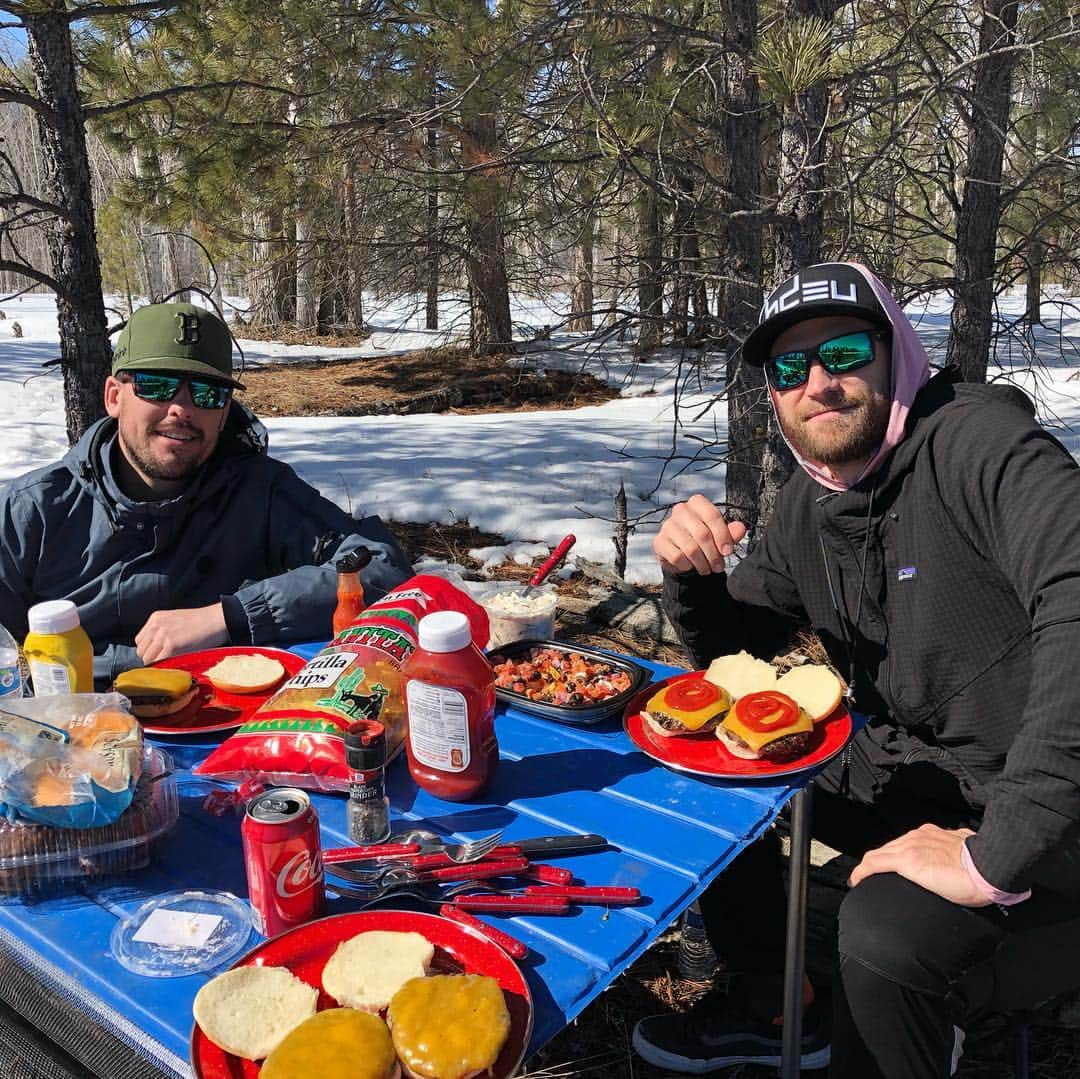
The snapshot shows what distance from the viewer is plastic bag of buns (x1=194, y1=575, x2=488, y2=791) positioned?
1.61 metres

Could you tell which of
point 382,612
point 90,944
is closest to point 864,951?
point 382,612

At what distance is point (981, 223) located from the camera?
4.96 meters

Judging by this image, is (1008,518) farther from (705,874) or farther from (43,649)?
(43,649)

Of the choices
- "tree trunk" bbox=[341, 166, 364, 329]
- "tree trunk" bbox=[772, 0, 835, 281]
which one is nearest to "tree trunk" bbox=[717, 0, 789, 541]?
"tree trunk" bbox=[772, 0, 835, 281]

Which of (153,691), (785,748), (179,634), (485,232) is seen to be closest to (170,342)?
(179,634)

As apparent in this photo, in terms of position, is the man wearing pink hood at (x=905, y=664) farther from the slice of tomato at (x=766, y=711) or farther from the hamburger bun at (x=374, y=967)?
the hamburger bun at (x=374, y=967)

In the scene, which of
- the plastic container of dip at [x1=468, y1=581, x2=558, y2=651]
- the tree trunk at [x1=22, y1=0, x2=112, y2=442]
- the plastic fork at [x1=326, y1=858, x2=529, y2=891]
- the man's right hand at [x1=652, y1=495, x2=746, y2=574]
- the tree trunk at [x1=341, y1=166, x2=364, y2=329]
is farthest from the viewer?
the tree trunk at [x1=341, y1=166, x2=364, y2=329]

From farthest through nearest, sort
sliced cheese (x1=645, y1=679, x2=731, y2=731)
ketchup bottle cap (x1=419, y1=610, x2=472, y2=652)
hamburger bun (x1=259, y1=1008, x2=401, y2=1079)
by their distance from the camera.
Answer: sliced cheese (x1=645, y1=679, x2=731, y2=731) → ketchup bottle cap (x1=419, y1=610, x2=472, y2=652) → hamburger bun (x1=259, y1=1008, x2=401, y2=1079)

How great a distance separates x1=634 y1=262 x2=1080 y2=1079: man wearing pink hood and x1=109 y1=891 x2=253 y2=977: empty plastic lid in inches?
40.2

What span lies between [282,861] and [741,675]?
100 cm

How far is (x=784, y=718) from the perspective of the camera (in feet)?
5.50

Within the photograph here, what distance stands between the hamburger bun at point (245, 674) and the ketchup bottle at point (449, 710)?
49 cm

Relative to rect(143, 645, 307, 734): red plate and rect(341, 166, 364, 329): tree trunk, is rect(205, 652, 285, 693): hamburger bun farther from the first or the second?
rect(341, 166, 364, 329): tree trunk

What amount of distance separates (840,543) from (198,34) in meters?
5.36
